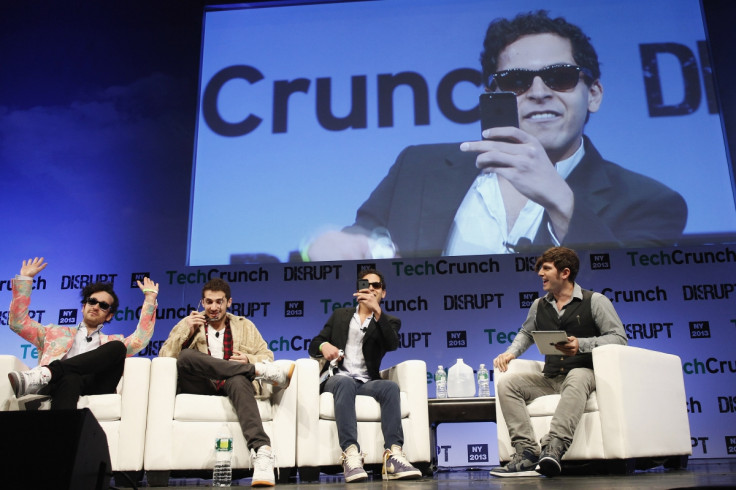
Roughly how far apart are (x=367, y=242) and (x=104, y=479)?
10.7ft

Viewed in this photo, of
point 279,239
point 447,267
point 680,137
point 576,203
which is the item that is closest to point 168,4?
point 279,239

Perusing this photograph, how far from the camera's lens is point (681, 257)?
490 centimetres

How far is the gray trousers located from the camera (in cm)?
303

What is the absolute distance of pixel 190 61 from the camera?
567cm

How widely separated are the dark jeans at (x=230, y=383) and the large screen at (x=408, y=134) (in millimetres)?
1864

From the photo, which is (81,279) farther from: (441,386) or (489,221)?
(489,221)

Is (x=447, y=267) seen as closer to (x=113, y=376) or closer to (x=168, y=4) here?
(x=113, y=376)

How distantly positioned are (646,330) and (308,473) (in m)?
2.76

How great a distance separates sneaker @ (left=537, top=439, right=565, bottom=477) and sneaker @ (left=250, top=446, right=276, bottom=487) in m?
1.08

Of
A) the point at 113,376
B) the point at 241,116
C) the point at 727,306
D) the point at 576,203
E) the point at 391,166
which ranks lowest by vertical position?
the point at 113,376

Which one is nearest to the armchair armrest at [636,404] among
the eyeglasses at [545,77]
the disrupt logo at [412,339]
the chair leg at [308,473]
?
the chair leg at [308,473]

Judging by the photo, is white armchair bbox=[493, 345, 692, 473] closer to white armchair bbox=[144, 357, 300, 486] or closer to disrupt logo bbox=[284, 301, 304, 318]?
white armchair bbox=[144, 357, 300, 486]

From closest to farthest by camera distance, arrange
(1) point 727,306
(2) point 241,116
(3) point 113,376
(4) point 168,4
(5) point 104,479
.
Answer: (5) point 104,479
(3) point 113,376
(1) point 727,306
(2) point 241,116
(4) point 168,4

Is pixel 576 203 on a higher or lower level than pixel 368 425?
→ higher
